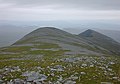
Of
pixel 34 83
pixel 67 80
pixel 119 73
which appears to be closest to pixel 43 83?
pixel 34 83

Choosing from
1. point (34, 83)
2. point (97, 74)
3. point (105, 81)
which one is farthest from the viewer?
point (97, 74)

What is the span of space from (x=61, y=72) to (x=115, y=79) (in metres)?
6.88

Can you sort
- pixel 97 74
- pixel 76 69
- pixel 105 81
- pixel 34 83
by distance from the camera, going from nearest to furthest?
pixel 34 83, pixel 105 81, pixel 97 74, pixel 76 69

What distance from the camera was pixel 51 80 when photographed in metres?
26.3

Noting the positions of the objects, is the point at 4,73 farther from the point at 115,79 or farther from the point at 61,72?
the point at 115,79

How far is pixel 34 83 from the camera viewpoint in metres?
24.9

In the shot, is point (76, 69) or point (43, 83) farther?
point (76, 69)

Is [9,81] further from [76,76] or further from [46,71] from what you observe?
[76,76]

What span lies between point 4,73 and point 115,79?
46.4 ft

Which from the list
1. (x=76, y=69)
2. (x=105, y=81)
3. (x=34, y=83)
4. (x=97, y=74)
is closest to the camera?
(x=34, y=83)

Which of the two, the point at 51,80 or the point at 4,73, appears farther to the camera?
the point at 4,73

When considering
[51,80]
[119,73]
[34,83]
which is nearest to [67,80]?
[51,80]

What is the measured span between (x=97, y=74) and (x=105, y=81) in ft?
9.64

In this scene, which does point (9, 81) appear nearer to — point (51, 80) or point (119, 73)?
point (51, 80)
